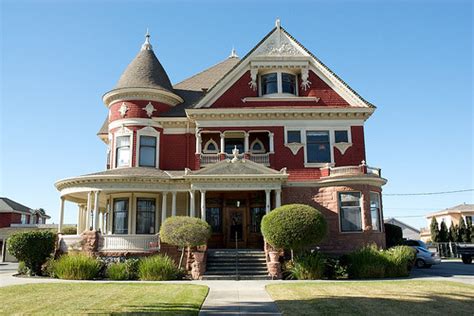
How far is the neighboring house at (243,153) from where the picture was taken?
22.2 metres

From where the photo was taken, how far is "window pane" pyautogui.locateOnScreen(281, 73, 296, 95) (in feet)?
83.8

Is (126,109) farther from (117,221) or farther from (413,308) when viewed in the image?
(413,308)

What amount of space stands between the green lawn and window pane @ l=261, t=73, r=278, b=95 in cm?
1392

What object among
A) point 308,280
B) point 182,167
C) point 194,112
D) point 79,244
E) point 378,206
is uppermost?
point 194,112

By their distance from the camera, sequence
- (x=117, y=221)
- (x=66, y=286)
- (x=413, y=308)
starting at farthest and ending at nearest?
(x=117, y=221), (x=66, y=286), (x=413, y=308)

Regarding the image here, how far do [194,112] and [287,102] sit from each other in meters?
5.42

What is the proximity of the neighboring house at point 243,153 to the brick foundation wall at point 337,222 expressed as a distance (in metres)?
0.05

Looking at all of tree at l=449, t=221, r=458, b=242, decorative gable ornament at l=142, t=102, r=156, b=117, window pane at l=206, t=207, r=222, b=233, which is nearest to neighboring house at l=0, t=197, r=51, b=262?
decorative gable ornament at l=142, t=102, r=156, b=117

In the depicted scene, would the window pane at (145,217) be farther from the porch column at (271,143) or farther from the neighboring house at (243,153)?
the porch column at (271,143)

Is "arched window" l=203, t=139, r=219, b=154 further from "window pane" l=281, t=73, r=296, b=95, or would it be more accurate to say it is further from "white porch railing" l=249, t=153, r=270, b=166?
"window pane" l=281, t=73, r=296, b=95

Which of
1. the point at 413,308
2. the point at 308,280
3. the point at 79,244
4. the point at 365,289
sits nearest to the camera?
the point at 413,308

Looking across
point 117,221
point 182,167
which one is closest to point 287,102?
point 182,167

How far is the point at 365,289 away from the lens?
46.9 ft

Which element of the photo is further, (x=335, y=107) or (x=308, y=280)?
(x=335, y=107)
